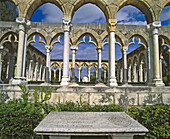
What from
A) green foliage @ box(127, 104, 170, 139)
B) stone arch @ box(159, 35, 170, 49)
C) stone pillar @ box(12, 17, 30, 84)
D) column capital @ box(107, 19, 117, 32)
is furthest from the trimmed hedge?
stone arch @ box(159, 35, 170, 49)

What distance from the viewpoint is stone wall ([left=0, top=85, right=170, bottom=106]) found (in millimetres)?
4805

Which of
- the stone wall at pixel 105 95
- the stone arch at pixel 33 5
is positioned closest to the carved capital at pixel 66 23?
Result: the stone arch at pixel 33 5

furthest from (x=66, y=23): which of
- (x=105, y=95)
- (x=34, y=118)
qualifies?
(x=34, y=118)

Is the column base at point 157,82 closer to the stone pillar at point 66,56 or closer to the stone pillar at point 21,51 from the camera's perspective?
the stone pillar at point 66,56

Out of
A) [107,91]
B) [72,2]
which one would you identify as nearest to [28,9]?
[72,2]

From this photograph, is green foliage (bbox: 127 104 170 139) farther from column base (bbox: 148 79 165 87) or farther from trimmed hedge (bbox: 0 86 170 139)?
column base (bbox: 148 79 165 87)

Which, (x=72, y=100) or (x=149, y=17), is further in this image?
(x=149, y=17)

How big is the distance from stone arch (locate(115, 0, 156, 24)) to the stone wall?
3569 mm

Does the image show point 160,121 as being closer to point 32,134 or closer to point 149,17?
point 32,134

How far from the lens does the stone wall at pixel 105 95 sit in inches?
189

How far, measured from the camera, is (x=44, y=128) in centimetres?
204

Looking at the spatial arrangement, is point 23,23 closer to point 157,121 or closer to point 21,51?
point 21,51

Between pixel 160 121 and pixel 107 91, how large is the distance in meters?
1.92

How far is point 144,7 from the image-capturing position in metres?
6.23
